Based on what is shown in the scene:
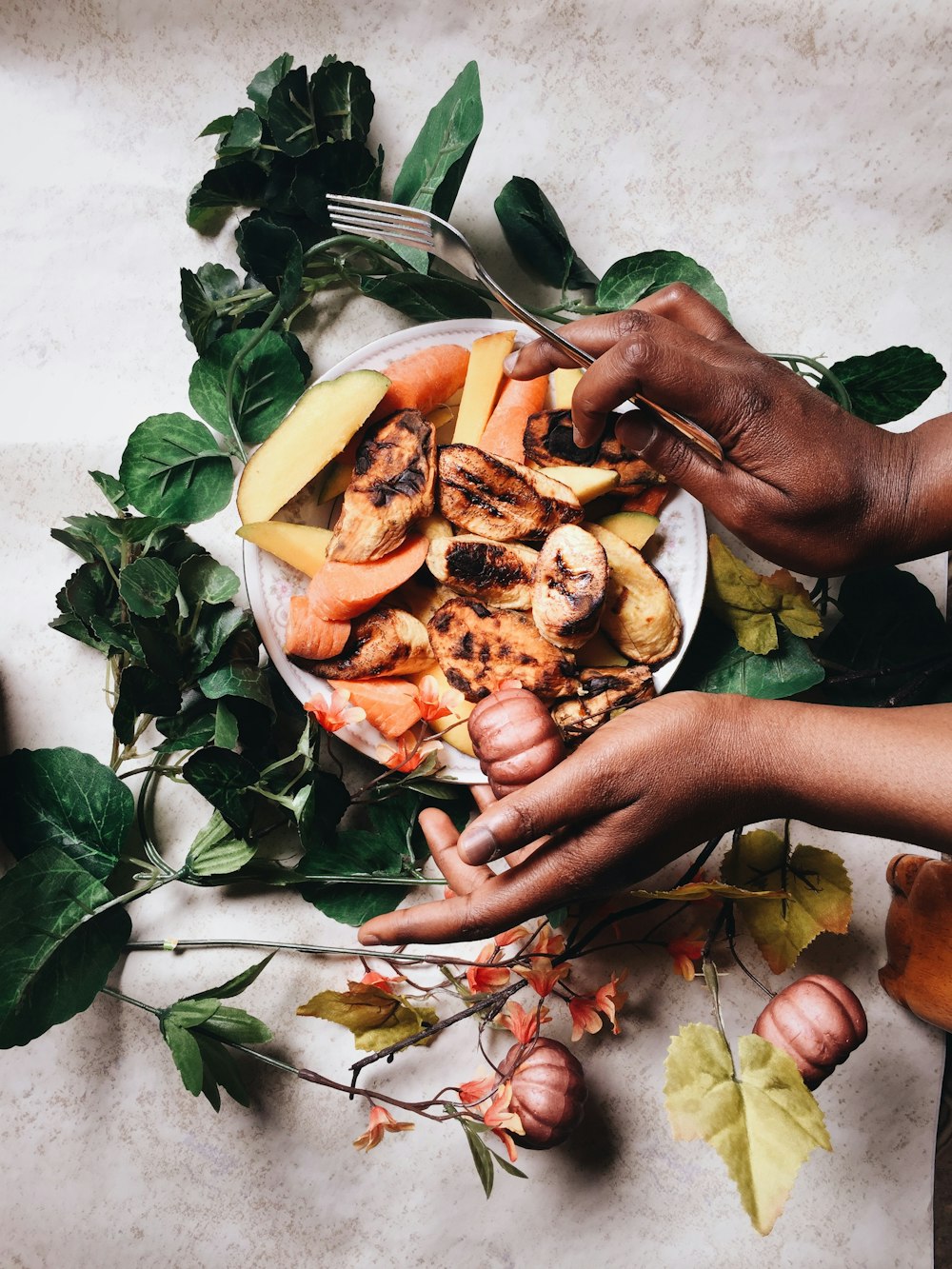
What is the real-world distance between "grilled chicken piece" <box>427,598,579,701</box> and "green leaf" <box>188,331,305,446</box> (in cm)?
34

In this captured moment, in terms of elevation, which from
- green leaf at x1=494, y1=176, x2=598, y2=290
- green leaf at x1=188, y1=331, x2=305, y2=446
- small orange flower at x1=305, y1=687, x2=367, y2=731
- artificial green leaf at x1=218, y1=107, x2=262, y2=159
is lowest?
small orange flower at x1=305, y1=687, x2=367, y2=731

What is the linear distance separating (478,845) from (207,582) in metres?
0.47

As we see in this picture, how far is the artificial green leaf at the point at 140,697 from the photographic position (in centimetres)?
104

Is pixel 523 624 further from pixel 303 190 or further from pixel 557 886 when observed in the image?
pixel 303 190

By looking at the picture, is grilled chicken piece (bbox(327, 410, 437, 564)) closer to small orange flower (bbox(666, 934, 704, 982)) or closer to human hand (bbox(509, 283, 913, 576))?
human hand (bbox(509, 283, 913, 576))

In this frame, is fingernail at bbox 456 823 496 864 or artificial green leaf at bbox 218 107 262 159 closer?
fingernail at bbox 456 823 496 864

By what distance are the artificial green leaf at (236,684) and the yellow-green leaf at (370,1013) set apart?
32 centimetres

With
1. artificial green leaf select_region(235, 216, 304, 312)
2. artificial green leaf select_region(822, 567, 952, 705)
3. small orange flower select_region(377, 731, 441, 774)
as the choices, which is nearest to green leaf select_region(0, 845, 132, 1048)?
small orange flower select_region(377, 731, 441, 774)

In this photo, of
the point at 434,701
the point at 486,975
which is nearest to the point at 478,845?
the point at 434,701

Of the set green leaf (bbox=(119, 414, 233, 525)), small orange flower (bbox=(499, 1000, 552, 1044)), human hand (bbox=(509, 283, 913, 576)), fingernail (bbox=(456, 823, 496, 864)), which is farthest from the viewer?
green leaf (bbox=(119, 414, 233, 525))

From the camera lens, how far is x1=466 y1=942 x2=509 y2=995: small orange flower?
1085mm

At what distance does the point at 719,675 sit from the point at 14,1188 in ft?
3.50

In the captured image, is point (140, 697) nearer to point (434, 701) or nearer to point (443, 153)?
point (434, 701)

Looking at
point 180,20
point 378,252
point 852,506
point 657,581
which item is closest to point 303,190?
point 378,252
